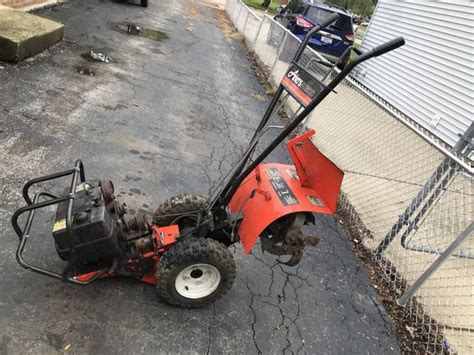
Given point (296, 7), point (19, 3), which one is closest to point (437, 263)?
point (19, 3)

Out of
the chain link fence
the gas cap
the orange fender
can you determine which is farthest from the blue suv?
the gas cap

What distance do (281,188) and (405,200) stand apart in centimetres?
383

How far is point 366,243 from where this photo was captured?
4.85m

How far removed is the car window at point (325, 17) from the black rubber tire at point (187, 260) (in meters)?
12.1

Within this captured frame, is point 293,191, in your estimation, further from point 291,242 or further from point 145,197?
point 145,197

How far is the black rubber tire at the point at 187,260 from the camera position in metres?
2.82

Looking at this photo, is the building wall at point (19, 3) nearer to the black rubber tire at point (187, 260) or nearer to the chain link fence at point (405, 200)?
the chain link fence at point (405, 200)

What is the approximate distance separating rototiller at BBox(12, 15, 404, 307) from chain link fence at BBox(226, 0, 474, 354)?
2.06ft

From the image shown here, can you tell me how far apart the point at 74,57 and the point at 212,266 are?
6117 mm

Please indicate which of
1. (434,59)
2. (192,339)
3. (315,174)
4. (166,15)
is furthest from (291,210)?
(166,15)

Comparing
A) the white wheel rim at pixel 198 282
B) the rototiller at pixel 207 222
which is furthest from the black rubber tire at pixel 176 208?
the white wheel rim at pixel 198 282

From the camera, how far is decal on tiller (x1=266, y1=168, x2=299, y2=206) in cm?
295

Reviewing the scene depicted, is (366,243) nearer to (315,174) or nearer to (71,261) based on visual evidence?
(315,174)

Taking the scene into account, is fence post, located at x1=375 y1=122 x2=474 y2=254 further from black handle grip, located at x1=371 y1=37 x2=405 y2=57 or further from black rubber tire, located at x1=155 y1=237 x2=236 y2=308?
black rubber tire, located at x1=155 y1=237 x2=236 y2=308
